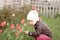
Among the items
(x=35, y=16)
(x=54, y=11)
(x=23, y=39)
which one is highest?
(x=35, y=16)

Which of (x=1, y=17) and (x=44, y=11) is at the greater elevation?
(x=1, y=17)

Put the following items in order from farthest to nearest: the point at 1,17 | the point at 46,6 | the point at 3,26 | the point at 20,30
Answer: the point at 46,6
the point at 1,17
the point at 3,26
the point at 20,30

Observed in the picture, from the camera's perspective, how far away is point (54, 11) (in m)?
15.0

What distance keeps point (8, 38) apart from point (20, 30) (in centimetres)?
48

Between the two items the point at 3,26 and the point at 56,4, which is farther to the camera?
the point at 56,4

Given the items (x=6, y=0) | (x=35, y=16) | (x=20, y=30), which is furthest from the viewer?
(x=6, y=0)

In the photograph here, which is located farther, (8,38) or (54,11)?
(54,11)

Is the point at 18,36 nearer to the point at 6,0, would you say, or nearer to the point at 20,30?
the point at 20,30

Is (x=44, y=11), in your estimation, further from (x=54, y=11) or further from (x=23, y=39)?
A: (x=23, y=39)

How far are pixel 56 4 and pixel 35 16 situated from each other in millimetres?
9184

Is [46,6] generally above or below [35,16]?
below

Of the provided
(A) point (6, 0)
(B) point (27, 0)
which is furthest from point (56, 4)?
(A) point (6, 0)

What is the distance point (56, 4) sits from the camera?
49.5ft

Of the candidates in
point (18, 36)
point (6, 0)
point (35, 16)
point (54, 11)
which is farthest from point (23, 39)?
point (54, 11)
